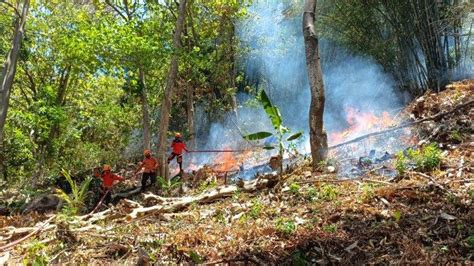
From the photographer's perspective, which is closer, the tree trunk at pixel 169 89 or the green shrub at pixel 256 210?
the green shrub at pixel 256 210

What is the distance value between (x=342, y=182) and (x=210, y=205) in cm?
194

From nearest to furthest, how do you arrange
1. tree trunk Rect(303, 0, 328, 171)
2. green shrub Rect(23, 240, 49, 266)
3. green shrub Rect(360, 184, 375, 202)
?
1. green shrub Rect(23, 240, 49, 266)
2. green shrub Rect(360, 184, 375, 202)
3. tree trunk Rect(303, 0, 328, 171)

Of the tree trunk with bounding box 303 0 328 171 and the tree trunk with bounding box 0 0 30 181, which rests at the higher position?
the tree trunk with bounding box 0 0 30 181

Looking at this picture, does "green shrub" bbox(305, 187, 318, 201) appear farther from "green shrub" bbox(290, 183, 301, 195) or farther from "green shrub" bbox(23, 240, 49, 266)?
"green shrub" bbox(23, 240, 49, 266)

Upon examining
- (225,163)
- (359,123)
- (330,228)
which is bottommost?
(330,228)

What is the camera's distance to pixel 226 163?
1536 centimetres

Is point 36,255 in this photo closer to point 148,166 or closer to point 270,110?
point 270,110

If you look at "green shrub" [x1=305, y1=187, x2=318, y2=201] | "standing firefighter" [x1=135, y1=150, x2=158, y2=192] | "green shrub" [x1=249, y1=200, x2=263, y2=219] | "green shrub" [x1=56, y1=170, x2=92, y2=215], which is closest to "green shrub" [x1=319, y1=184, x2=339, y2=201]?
"green shrub" [x1=305, y1=187, x2=318, y2=201]

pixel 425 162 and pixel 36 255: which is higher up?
pixel 425 162

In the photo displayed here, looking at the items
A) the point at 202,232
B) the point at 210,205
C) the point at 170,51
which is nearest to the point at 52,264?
the point at 202,232

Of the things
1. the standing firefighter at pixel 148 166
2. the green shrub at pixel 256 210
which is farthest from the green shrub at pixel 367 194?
the standing firefighter at pixel 148 166

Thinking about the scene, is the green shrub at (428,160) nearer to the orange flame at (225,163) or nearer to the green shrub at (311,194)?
the green shrub at (311,194)

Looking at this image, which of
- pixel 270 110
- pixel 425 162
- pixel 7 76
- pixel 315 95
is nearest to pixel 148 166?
pixel 315 95

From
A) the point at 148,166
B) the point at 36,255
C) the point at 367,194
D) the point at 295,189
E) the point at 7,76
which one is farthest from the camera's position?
the point at 7,76
